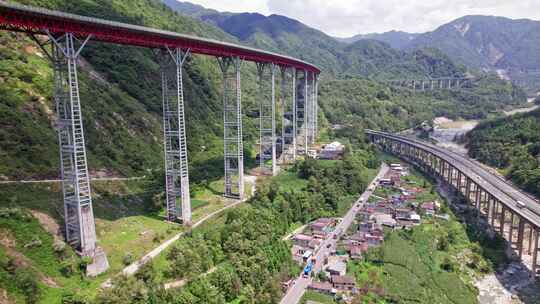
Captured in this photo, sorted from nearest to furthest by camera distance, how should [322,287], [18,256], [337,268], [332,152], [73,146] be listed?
[18,256]
[73,146]
[322,287]
[337,268]
[332,152]

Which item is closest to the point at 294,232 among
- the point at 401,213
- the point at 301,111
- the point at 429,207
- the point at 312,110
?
the point at 401,213

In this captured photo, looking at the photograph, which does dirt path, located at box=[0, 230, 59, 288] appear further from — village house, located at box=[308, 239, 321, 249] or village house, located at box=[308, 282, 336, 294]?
village house, located at box=[308, 239, 321, 249]

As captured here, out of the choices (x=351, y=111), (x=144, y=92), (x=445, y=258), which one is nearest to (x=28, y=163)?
(x=144, y=92)

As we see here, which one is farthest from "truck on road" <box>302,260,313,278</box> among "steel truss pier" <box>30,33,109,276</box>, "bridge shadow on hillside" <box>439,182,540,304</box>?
"steel truss pier" <box>30,33,109,276</box>

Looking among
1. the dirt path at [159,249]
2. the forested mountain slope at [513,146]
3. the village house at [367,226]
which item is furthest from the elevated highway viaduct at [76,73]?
the forested mountain slope at [513,146]

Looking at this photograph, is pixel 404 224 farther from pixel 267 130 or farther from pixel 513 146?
pixel 513 146

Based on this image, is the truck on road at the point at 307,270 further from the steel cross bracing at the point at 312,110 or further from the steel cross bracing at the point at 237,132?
the steel cross bracing at the point at 312,110

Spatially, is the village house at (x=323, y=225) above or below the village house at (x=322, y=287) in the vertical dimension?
above
